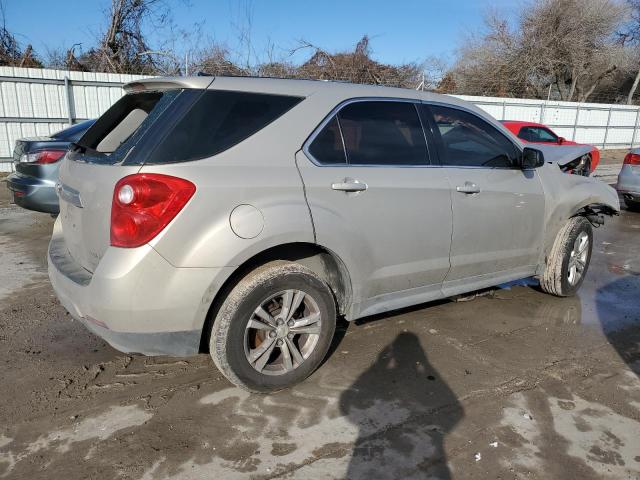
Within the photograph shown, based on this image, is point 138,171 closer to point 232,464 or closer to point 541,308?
point 232,464

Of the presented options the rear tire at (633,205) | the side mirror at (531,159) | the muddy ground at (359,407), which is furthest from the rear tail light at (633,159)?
the side mirror at (531,159)

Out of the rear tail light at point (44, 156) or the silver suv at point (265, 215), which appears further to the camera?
the rear tail light at point (44, 156)

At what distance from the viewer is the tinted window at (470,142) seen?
12.5 feet

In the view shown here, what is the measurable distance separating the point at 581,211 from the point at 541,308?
3.39ft

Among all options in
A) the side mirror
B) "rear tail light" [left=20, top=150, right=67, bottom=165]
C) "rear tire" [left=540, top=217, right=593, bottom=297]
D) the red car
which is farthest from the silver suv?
the red car

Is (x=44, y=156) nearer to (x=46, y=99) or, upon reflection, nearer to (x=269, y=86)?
(x=269, y=86)

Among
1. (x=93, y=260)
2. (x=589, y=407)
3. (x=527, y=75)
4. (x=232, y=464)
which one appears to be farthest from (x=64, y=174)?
(x=527, y=75)

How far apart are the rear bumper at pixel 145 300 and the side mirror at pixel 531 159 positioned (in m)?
2.71

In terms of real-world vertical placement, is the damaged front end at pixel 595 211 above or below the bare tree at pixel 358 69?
below

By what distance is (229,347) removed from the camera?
286 cm

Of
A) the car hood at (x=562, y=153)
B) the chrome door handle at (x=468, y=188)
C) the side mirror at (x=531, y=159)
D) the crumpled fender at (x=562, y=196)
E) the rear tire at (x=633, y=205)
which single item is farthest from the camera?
the rear tire at (x=633, y=205)

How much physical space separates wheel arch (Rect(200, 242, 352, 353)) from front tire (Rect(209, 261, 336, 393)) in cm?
5

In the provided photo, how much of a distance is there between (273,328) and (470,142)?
2.16 metres

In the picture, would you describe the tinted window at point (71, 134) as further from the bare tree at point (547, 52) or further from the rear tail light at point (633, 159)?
the bare tree at point (547, 52)
